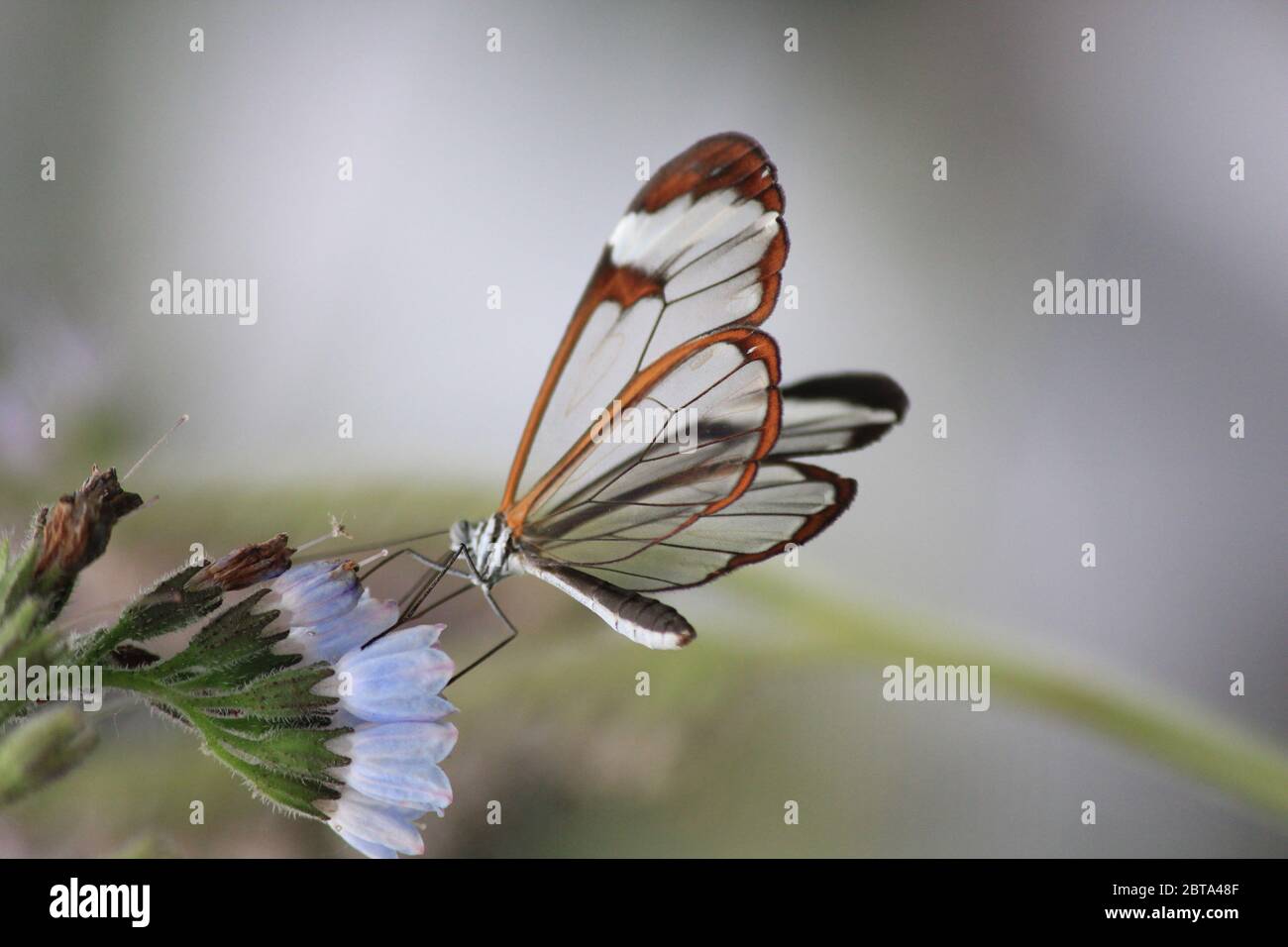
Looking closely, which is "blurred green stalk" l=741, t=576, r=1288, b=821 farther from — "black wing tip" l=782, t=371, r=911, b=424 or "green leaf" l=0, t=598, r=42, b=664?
"green leaf" l=0, t=598, r=42, b=664

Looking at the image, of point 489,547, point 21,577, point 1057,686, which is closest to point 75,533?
point 21,577

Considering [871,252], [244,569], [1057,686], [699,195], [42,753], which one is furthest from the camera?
[871,252]

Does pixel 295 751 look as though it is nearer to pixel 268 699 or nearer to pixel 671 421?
pixel 268 699

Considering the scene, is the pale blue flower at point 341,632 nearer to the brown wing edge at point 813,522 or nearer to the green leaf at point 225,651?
the green leaf at point 225,651

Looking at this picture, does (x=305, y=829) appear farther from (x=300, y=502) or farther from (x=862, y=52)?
(x=862, y=52)

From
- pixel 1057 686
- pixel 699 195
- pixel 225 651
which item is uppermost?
pixel 699 195

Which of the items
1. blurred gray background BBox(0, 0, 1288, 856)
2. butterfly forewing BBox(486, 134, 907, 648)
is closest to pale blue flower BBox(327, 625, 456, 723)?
butterfly forewing BBox(486, 134, 907, 648)

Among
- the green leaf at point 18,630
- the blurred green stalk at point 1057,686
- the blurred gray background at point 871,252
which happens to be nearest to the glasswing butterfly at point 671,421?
the green leaf at point 18,630
